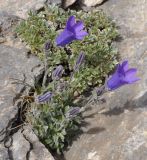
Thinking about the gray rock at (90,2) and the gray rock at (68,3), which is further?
the gray rock at (90,2)

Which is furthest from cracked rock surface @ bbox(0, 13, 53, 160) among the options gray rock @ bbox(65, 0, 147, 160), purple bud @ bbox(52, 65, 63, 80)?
purple bud @ bbox(52, 65, 63, 80)

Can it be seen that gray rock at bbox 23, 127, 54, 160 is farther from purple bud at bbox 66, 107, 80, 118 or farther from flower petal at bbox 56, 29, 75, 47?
flower petal at bbox 56, 29, 75, 47

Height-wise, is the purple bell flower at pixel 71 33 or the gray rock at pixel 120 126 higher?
the purple bell flower at pixel 71 33

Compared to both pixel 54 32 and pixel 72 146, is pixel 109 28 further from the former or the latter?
pixel 72 146

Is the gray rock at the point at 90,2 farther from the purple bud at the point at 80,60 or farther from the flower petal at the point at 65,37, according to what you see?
the flower petal at the point at 65,37

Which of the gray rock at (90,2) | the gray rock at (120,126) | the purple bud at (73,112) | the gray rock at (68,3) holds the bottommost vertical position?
the gray rock at (120,126)

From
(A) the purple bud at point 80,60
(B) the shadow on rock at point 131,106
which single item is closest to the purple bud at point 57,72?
(A) the purple bud at point 80,60

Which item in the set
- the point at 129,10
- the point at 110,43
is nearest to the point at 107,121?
the point at 110,43

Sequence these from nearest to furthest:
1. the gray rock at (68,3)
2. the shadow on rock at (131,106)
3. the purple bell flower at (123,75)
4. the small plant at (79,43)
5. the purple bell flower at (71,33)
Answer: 1. the purple bell flower at (123,75)
2. the purple bell flower at (71,33)
3. the shadow on rock at (131,106)
4. the small plant at (79,43)
5. the gray rock at (68,3)
